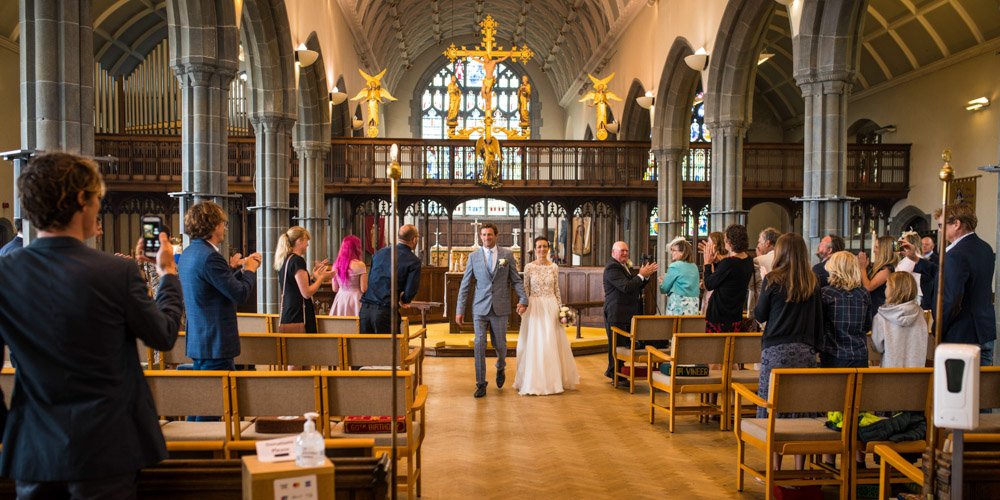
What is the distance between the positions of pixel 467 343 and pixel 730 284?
521cm

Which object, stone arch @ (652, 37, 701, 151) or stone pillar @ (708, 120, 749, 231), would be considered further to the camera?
stone arch @ (652, 37, 701, 151)

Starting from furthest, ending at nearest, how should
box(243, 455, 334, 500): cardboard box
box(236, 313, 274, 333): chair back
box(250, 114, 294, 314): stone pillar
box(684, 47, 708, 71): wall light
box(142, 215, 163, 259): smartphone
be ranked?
1. box(684, 47, 708, 71): wall light
2. box(250, 114, 294, 314): stone pillar
3. box(236, 313, 274, 333): chair back
4. box(142, 215, 163, 259): smartphone
5. box(243, 455, 334, 500): cardboard box

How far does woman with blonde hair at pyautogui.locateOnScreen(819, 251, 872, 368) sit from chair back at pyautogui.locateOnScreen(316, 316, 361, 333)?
11.8 feet

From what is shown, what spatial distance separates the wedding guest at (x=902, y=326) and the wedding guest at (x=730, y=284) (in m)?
1.17

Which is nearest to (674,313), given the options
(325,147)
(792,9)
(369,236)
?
(792,9)

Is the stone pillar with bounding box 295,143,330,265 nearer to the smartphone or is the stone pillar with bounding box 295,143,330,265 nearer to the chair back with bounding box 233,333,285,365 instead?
the chair back with bounding box 233,333,285,365

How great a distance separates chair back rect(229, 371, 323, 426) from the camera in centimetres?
382

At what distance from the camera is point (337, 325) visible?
6664 mm

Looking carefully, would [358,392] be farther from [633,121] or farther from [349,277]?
[633,121]

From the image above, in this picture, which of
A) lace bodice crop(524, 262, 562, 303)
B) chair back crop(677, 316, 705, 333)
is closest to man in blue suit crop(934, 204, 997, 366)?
chair back crop(677, 316, 705, 333)

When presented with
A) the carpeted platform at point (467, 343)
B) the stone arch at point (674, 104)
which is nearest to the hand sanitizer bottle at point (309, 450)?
the carpeted platform at point (467, 343)

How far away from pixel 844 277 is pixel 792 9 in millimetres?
6955

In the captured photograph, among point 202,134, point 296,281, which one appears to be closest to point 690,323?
point 296,281

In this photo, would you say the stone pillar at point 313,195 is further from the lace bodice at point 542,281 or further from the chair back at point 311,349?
the chair back at point 311,349
